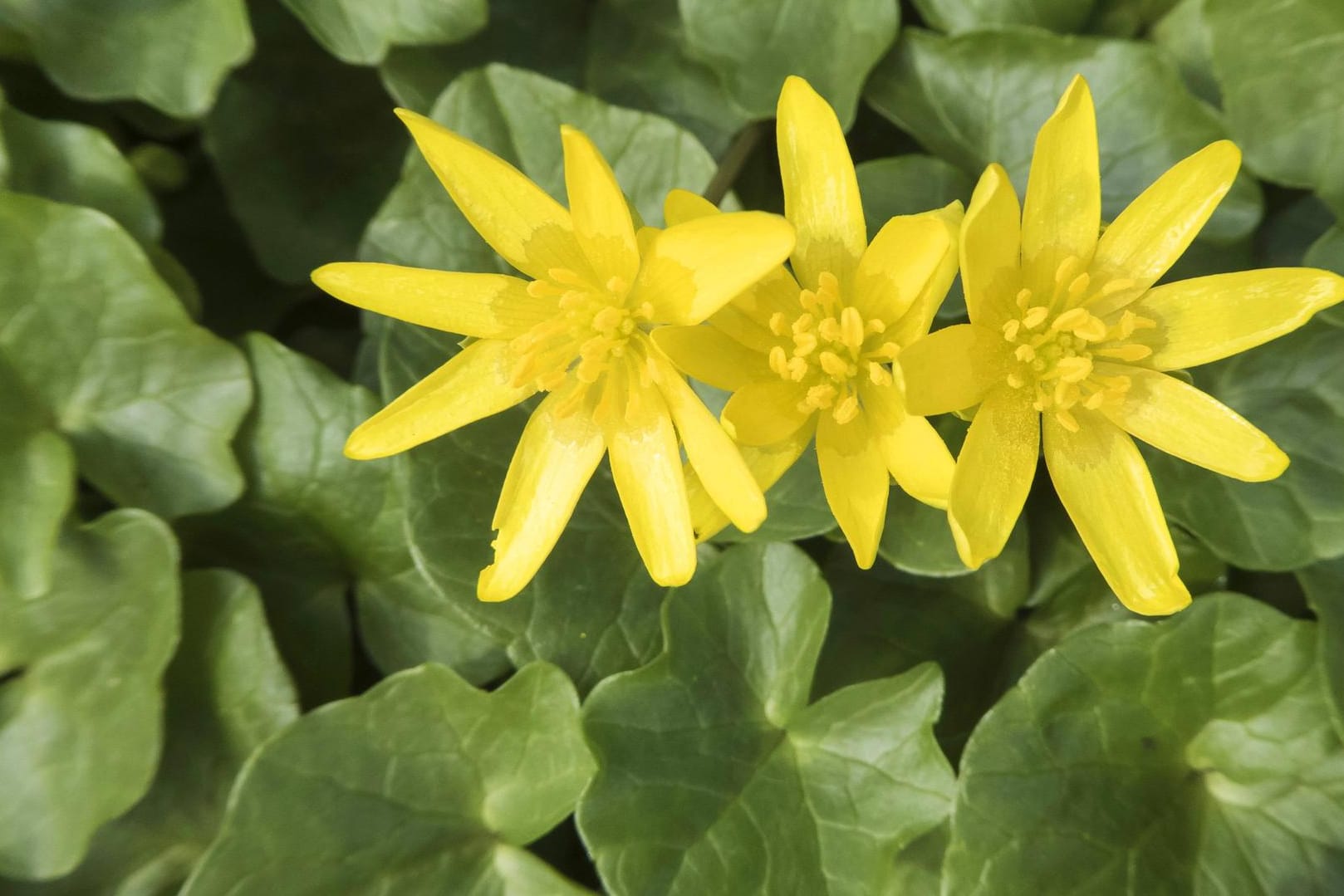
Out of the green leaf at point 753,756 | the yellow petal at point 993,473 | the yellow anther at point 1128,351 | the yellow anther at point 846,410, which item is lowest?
the green leaf at point 753,756

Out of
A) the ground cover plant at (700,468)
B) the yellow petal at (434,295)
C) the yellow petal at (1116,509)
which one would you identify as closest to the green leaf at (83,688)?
the ground cover plant at (700,468)

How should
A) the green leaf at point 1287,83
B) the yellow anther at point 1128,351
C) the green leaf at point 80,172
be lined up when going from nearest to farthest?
the yellow anther at point 1128,351 → the green leaf at point 1287,83 → the green leaf at point 80,172

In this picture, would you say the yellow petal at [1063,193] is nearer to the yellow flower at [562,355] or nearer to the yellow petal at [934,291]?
the yellow petal at [934,291]

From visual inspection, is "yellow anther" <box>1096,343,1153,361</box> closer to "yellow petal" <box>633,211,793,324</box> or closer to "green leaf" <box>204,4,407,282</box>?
"yellow petal" <box>633,211,793,324</box>

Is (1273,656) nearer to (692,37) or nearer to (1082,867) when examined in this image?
(1082,867)

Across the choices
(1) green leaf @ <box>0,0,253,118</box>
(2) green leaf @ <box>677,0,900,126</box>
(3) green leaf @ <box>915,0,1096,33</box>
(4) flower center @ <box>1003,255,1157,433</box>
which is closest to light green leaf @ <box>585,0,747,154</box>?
(2) green leaf @ <box>677,0,900,126</box>

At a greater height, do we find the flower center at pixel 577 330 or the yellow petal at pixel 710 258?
the yellow petal at pixel 710 258
